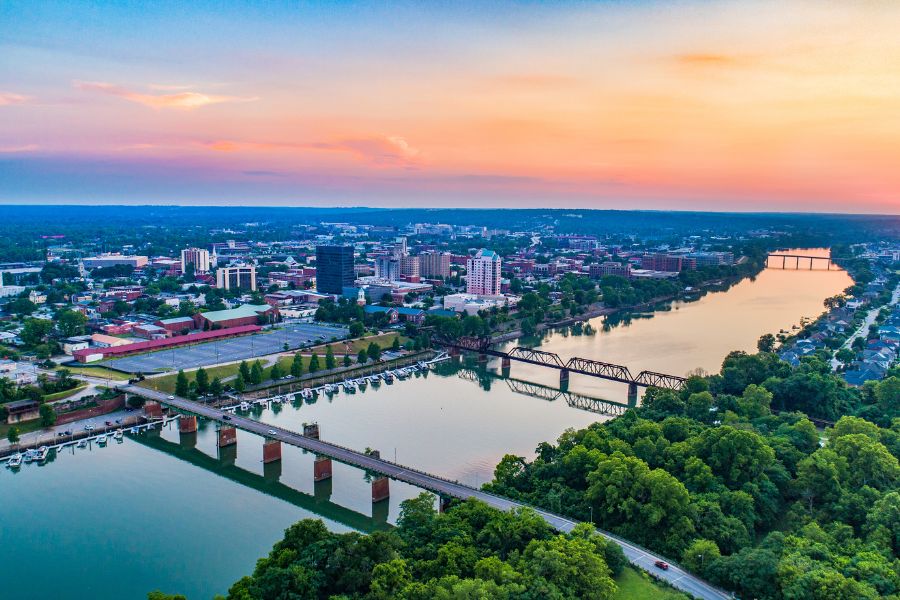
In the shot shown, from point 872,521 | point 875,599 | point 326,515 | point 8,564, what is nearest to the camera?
point 875,599

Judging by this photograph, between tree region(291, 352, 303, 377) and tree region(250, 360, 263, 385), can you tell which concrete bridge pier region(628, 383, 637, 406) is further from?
tree region(250, 360, 263, 385)

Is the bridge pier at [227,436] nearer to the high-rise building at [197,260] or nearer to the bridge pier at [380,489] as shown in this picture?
the bridge pier at [380,489]

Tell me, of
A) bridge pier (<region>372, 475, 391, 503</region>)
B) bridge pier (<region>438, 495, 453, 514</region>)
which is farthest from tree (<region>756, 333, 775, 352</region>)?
bridge pier (<region>438, 495, 453, 514</region>)

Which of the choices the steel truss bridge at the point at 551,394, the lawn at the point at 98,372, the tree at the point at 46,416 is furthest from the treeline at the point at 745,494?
the lawn at the point at 98,372

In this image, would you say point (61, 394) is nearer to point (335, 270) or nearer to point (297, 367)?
point (297, 367)

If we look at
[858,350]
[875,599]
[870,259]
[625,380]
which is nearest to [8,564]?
[875,599]

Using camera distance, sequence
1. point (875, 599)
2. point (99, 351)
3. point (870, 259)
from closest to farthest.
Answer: point (875, 599)
point (99, 351)
point (870, 259)

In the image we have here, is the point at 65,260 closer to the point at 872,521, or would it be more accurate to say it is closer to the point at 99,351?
the point at 99,351
